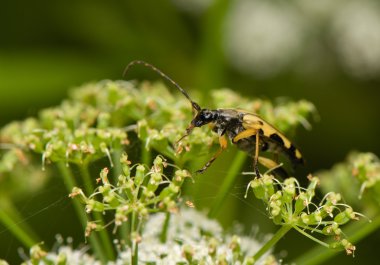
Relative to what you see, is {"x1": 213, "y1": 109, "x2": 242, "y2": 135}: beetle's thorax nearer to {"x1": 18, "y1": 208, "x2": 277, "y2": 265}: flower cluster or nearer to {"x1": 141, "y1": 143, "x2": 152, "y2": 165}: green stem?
{"x1": 141, "y1": 143, "x2": 152, "y2": 165}: green stem

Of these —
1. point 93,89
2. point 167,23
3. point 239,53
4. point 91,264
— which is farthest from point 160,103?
point 239,53

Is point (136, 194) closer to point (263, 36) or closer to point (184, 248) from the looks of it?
point (184, 248)

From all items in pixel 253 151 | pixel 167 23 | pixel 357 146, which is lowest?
pixel 357 146

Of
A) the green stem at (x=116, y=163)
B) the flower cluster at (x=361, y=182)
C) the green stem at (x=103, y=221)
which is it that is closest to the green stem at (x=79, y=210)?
the green stem at (x=103, y=221)

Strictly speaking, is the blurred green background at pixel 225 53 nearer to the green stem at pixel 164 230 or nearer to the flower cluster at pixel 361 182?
the flower cluster at pixel 361 182

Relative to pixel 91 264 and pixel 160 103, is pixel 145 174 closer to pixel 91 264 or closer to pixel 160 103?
pixel 91 264

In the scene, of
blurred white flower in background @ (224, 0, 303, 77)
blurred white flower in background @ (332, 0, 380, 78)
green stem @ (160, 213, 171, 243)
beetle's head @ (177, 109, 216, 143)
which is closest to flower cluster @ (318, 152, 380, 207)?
beetle's head @ (177, 109, 216, 143)

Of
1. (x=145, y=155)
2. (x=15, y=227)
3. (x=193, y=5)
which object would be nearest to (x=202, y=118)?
(x=145, y=155)
